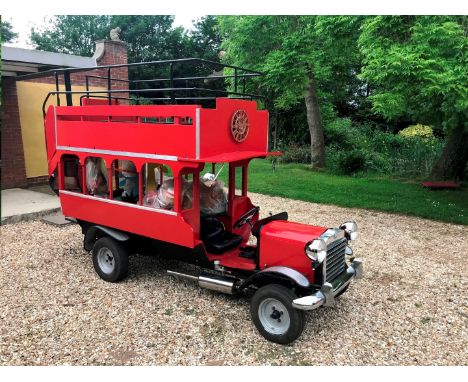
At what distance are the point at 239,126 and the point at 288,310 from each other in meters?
2.33

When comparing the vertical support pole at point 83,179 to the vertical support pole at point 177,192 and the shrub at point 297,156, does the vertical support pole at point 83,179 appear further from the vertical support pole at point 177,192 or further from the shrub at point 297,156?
the shrub at point 297,156

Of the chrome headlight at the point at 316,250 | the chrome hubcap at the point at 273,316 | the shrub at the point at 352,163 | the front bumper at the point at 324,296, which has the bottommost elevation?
the shrub at the point at 352,163

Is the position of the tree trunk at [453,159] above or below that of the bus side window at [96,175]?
below

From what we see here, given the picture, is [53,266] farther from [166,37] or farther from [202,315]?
[166,37]

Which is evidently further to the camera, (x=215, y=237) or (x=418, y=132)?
(x=418, y=132)

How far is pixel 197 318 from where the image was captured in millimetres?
4824

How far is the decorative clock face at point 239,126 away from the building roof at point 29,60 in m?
6.74

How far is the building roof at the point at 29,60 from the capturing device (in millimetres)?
9266

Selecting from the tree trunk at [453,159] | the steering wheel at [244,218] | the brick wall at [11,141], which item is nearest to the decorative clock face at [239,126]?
the steering wheel at [244,218]

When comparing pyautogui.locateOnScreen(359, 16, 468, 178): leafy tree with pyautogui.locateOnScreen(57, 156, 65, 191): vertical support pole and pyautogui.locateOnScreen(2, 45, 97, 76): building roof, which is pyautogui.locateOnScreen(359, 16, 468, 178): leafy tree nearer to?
pyautogui.locateOnScreen(57, 156, 65, 191): vertical support pole

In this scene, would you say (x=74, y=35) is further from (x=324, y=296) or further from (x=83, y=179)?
(x=324, y=296)

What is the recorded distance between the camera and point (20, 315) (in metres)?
4.88

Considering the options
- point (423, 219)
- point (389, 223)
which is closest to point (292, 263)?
point (389, 223)

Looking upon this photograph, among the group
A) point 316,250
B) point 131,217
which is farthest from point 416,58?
point 131,217
